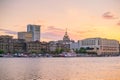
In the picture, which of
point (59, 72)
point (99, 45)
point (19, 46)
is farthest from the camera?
point (99, 45)

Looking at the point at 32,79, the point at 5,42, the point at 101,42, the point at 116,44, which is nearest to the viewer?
the point at 32,79

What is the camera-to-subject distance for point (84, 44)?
64188 mm

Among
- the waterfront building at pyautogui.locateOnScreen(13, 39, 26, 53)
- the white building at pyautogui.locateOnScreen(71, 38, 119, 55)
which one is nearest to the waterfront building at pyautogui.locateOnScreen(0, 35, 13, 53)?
the waterfront building at pyautogui.locateOnScreen(13, 39, 26, 53)

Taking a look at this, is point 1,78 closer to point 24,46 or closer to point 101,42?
point 24,46

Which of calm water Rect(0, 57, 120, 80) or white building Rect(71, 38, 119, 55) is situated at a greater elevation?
white building Rect(71, 38, 119, 55)

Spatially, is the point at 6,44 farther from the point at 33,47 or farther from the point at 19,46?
the point at 33,47

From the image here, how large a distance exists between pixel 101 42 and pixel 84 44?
3449mm

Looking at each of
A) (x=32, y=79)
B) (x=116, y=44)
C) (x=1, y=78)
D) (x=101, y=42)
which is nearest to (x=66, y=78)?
(x=32, y=79)

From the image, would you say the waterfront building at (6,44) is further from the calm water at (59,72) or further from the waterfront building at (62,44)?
the calm water at (59,72)

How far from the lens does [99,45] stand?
203 ft

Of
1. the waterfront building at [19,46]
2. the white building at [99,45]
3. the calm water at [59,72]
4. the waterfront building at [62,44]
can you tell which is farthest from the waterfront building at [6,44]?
the calm water at [59,72]

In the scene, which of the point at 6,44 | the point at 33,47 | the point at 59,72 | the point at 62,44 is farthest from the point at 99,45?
the point at 59,72

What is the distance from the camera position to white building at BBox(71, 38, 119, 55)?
61.7m

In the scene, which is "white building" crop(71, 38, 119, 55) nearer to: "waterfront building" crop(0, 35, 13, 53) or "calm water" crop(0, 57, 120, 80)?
"waterfront building" crop(0, 35, 13, 53)
